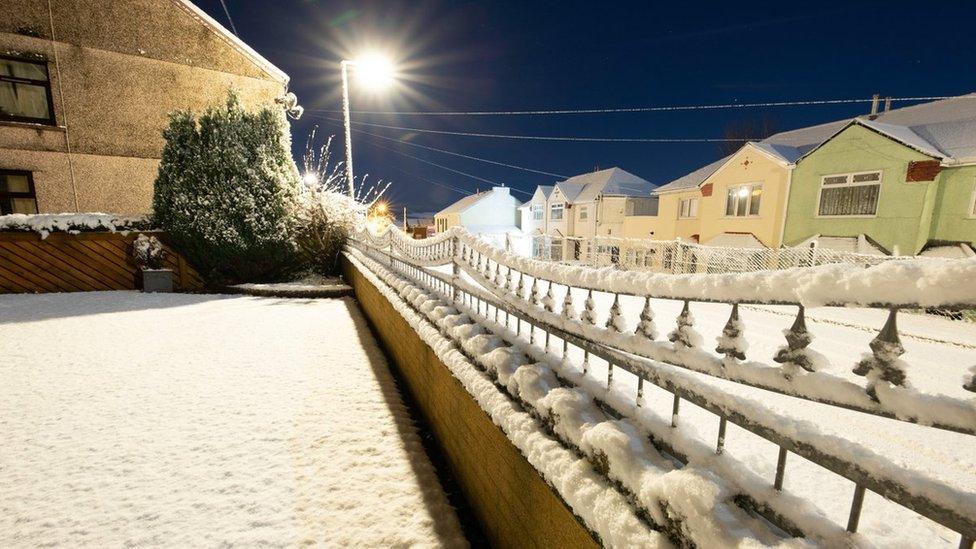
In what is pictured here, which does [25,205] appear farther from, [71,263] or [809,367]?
[809,367]

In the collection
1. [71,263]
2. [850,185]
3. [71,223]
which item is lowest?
[71,263]

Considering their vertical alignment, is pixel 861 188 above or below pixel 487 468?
above

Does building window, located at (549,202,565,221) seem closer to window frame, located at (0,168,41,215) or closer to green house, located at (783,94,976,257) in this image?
green house, located at (783,94,976,257)

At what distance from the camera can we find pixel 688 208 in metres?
22.1

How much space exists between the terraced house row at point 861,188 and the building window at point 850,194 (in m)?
0.03

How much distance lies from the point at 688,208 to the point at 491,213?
92.5 ft

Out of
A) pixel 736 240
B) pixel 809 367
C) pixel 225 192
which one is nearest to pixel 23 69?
pixel 225 192

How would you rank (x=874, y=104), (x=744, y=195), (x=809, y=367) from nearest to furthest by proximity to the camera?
1. (x=809, y=367)
2. (x=874, y=104)
3. (x=744, y=195)

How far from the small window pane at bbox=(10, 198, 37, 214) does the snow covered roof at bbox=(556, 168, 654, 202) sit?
28.9 metres

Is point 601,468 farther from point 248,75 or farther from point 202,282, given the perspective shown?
point 248,75

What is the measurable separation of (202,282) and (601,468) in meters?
12.0

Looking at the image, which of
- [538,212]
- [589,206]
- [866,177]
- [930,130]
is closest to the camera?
[930,130]

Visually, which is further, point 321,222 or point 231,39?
point 231,39

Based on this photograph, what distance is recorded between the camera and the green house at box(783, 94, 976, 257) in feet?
41.7
